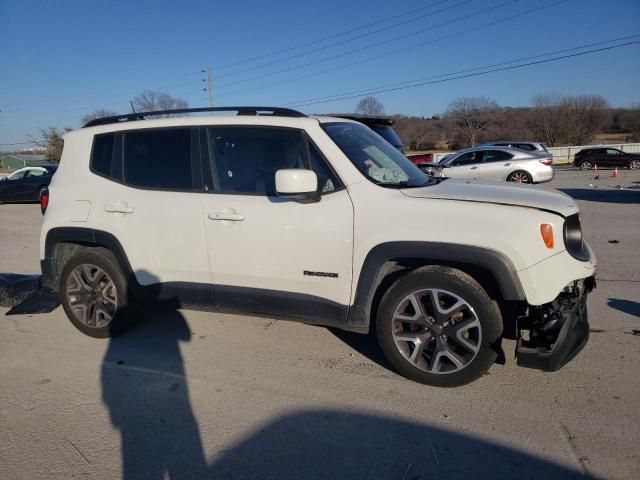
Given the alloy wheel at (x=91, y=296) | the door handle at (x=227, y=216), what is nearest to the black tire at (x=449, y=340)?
the door handle at (x=227, y=216)

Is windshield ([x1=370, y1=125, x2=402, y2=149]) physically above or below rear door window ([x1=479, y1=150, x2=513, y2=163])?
above

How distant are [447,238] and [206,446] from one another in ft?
6.39

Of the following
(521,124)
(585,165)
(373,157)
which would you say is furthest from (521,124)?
(373,157)

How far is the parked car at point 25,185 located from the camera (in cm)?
1662

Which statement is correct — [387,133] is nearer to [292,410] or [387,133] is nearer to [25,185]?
[292,410]

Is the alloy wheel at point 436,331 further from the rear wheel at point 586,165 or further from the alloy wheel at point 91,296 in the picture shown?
the rear wheel at point 586,165

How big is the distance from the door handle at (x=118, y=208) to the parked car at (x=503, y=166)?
1356 centimetres

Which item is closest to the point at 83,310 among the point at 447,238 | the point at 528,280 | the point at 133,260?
the point at 133,260

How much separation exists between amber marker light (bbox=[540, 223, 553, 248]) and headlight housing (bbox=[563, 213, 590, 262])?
0.53 ft

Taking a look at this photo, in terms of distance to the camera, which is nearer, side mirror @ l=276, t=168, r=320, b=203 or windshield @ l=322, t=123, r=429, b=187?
side mirror @ l=276, t=168, r=320, b=203

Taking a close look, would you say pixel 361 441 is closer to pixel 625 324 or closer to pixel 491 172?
pixel 625 324

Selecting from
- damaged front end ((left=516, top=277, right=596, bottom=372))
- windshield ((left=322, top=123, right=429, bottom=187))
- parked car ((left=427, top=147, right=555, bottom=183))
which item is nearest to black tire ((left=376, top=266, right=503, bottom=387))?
damaged front end ((left=516, top=277, right=596, bottom=372))

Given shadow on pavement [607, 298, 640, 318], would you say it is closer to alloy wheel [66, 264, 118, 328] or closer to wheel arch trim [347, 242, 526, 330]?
wheel arch trim [347, 242, 526, 330]

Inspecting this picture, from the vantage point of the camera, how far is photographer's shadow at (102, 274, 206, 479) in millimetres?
2545
